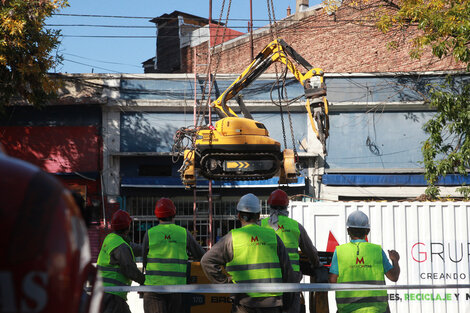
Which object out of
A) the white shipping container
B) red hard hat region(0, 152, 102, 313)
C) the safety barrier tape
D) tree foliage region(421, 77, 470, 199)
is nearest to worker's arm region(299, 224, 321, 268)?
the safety barrier tape

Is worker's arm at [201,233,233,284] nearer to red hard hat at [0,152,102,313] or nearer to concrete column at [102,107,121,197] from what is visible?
red hard hat at [0,152,102,313]

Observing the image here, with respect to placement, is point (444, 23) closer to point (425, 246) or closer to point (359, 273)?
point (425, 246)

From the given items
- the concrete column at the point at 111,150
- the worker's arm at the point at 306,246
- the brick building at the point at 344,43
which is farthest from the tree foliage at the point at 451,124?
the concrete column at the point at 111,150

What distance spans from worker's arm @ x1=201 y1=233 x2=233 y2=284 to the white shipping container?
6630 mm

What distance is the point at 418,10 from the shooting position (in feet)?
51.7

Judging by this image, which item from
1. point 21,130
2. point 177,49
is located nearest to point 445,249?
point 21,130

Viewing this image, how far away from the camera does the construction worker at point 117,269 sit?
278 inches

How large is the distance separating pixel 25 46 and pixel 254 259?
12932mm

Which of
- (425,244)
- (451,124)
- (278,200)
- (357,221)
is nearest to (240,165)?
(425,244)

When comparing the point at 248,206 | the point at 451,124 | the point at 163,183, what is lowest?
the point at 248,206

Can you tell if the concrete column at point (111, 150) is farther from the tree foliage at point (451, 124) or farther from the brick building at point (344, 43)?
the tree foliage at point (451, 124)

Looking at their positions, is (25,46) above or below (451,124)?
above

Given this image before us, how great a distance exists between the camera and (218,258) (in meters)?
6.05

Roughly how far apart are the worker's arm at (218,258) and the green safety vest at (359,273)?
1.12m
